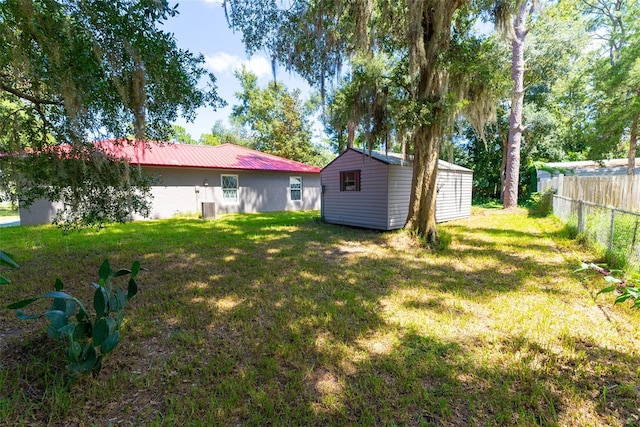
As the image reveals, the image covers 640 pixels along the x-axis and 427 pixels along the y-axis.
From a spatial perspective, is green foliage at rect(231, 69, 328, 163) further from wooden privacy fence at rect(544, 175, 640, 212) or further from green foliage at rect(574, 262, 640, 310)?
green foliage at rect(574, 262, 640, 310)

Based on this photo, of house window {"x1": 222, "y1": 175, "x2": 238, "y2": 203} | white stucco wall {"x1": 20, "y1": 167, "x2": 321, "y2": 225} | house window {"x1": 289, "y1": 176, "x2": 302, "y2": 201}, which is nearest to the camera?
white stucco wall {"x1": 20, "y1": 167, "x2": 321, "y2": 225}

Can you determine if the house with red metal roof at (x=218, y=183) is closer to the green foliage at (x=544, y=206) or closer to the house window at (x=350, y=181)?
the house window at (x=350, y=181)

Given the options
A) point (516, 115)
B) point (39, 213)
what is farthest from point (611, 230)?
point (39, 213)

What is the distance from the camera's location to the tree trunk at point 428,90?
5.27 m

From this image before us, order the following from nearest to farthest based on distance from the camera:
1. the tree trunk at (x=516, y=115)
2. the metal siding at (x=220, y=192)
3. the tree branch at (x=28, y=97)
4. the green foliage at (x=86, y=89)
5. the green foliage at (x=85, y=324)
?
1. the green foliage at (x=85, y=324)
2. the green foliage at (x=86, y=89)
3. the tree branch at (x=28, y=97)
4. the metal siding at (x=220, y=192)
5. the tree trunk at (x=516, y=115)

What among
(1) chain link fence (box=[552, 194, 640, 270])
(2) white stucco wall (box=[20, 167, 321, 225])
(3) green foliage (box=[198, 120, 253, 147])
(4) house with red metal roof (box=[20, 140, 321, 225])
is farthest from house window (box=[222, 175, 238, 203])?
(3) green foliage (box=[198, 120, 253, 147])

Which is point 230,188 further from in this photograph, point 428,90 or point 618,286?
point 618,286

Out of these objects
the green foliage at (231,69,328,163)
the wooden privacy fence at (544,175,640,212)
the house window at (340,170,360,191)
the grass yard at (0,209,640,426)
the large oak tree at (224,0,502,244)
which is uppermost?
the green foliage at (231,69,328,163)

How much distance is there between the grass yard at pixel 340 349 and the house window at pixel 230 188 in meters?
7.94

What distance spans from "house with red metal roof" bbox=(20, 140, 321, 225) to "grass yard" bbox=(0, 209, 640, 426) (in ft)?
20.4

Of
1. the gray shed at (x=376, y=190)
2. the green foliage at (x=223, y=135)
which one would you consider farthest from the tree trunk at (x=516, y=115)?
the green foliage at (x=223, y=135)

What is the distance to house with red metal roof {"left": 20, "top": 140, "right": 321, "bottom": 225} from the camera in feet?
35.9

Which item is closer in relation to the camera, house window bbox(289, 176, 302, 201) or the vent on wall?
the vent on wall

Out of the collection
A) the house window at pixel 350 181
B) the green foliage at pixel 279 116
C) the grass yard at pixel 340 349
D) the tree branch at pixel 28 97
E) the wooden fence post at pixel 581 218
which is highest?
the green foliage at pixel 279 116
